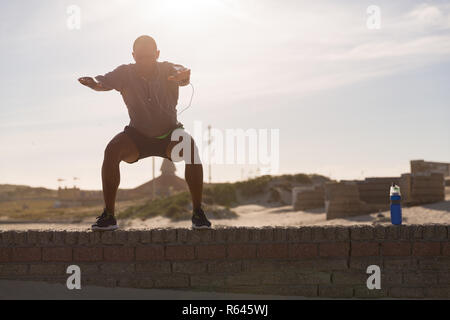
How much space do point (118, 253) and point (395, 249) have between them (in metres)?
2.38

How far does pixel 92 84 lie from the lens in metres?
4.88

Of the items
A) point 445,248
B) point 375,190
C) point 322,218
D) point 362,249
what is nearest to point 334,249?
point 362,249

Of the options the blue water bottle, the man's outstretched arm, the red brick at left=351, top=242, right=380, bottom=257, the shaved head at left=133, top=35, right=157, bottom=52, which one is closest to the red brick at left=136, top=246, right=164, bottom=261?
the man's outstretched arm

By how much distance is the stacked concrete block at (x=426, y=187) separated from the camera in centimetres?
1844

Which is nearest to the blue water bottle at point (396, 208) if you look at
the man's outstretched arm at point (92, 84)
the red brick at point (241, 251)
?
the red brick at point (241, 251)

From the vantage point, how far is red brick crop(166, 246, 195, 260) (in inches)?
178

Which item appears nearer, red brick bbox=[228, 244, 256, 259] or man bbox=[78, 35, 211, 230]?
red brick bbox=[228, 244, 256, 259]

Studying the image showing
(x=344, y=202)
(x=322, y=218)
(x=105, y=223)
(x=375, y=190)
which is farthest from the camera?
(x=322, y=218)

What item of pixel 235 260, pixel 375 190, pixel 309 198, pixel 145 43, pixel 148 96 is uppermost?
pixel 145 43

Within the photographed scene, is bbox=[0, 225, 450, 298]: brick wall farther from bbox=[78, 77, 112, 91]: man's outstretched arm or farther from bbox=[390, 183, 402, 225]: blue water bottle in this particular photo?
bbox=[78, 77, 112, 91]: man's outstretched arm

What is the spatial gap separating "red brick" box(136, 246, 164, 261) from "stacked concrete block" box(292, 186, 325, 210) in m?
20.5

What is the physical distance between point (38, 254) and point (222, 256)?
1.58 m

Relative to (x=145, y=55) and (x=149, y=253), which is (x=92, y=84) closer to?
(x=145, y=55)

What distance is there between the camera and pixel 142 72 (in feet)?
16.5
